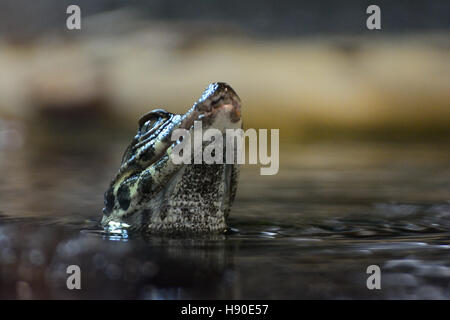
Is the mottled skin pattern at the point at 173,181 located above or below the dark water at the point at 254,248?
above

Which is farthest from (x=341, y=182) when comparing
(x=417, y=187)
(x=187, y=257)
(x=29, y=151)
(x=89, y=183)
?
(x=29, y=151)

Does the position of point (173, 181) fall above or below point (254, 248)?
above

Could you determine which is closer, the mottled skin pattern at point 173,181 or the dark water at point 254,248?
Result: the dark water at point 254,248
